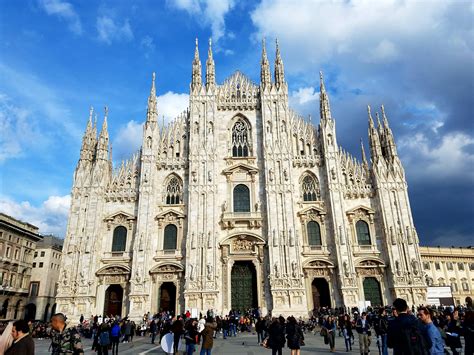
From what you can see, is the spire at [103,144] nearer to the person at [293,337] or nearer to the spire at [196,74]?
the spire at [196,74]

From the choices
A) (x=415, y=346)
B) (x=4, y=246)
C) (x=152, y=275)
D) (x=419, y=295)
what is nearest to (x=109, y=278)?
(x=152, y=275)

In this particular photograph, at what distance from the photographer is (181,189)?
1264 inches

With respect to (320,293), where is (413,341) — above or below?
below

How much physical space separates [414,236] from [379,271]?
3.92 meters

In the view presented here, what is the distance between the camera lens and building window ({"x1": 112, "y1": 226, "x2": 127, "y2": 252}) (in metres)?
30.3

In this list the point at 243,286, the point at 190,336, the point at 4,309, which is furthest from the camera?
the point at 4,309

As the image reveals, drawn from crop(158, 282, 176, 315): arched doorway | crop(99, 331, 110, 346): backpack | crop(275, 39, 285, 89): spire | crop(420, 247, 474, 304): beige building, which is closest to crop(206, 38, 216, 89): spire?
crop(275, 39, 285, 89): spire

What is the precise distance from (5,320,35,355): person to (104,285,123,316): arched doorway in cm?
2591

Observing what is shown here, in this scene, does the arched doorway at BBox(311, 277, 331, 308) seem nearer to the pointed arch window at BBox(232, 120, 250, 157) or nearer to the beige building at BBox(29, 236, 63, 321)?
the pointed arch window at BBox(232, 120, 250, 157)

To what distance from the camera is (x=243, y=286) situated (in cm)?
2936

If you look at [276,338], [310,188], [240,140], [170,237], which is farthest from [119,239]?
[276,338]

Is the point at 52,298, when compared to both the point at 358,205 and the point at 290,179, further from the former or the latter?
the point at 358,205

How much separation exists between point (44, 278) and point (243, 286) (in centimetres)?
3512

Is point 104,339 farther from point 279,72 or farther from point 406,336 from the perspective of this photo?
point 279,72
